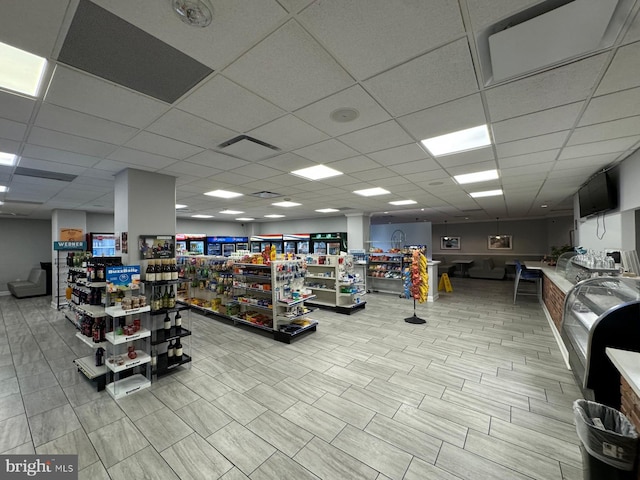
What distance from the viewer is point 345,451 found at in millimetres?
2141

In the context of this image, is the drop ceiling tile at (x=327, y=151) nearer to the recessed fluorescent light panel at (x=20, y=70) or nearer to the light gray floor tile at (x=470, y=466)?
the recessed fluorescent light panel at (x=20, y=70)

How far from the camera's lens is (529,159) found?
12.0ft

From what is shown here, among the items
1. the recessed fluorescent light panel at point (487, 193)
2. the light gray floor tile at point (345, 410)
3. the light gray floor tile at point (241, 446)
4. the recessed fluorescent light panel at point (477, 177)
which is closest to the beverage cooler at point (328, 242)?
the recessed fluorescent light panel at point (487, 193)

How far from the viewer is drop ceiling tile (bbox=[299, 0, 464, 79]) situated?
4.21 feet

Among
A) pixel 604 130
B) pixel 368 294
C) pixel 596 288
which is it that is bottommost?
pixel 368 294

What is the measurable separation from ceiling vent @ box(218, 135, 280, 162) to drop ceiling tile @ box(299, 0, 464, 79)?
1.60 metres

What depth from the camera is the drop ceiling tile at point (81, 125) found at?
2.22 metres

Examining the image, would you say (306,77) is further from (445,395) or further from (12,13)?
(445,395)

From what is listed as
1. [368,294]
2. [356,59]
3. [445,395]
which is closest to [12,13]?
[356,59]

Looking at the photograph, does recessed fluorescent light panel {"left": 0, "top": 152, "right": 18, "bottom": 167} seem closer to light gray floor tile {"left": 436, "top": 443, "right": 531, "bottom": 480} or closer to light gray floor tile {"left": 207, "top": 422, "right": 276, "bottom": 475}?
light gray floor tile {"left": 207, "top": 422, "right": 276, "bottom": 475}

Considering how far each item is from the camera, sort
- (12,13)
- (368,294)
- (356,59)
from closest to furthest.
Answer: (12,13)
(356,59)
(368,294)

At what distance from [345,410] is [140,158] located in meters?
3.96

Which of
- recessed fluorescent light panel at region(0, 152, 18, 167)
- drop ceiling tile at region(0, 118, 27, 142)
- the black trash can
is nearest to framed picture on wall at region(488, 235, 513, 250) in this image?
the black trash can

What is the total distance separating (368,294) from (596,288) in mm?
6009
